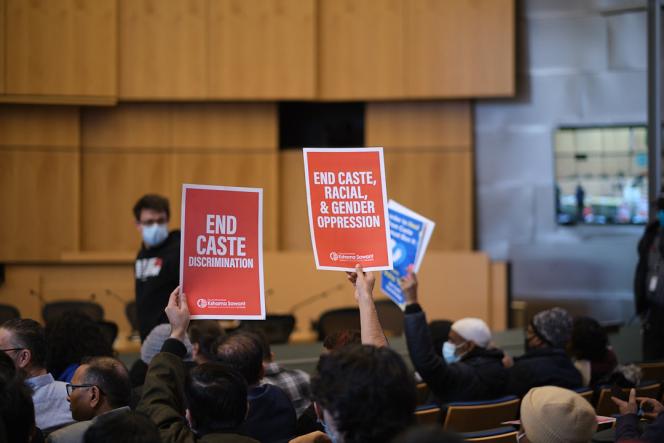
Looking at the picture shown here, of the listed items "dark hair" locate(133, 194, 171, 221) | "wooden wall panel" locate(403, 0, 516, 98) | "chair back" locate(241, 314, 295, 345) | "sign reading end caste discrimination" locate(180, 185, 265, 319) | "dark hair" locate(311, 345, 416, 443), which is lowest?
"chair back" locate(241, 314, 295, 345)

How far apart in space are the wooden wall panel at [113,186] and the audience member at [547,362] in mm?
6960

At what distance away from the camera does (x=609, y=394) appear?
4.04 meters

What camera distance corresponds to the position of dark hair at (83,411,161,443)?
2.06 metres

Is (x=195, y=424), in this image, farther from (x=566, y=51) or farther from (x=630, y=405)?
(x=566, y=51)

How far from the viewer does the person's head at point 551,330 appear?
4.56 meters

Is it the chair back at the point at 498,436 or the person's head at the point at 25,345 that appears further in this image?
the person's head at the point at 25,345

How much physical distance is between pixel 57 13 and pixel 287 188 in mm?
3320

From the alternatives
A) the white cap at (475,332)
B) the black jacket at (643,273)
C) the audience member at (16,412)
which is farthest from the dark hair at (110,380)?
the black jacket at (643,273)

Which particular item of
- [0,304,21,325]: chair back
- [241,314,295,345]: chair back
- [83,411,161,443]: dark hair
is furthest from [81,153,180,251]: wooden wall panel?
[83,411,161,443]: dark hair

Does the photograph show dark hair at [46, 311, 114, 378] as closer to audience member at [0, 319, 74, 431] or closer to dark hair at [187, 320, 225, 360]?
audience member at [0, 319, 74, 431]

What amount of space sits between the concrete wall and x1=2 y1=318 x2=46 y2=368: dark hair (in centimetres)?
790

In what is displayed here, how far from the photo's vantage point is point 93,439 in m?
2.07

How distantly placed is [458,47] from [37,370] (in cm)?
802

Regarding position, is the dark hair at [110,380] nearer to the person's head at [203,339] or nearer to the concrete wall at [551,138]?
the person's head at [203,339]
